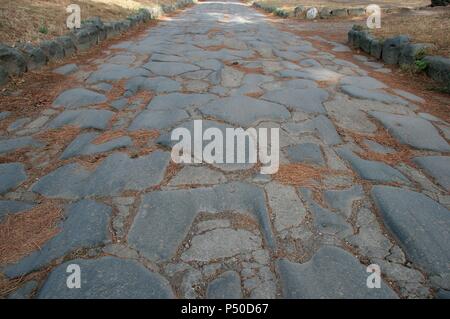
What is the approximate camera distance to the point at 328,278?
156cm

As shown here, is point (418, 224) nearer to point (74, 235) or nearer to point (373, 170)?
point (373, 170)

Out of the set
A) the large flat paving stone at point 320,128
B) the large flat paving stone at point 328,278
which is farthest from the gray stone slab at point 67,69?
the large flat paving stone at point 328,278

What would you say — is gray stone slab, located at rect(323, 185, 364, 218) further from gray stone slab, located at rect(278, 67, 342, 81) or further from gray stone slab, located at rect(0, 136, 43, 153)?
gray stone slab, located at rect(278, 67, 342, 81)

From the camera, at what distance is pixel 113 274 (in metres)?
1.56

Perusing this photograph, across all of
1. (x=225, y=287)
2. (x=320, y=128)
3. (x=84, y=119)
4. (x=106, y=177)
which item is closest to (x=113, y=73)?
(x=84, y=119)

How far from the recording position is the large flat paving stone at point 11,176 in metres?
2.27

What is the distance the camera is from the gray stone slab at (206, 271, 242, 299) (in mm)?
1484

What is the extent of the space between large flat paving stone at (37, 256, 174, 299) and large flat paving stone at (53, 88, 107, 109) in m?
2.29

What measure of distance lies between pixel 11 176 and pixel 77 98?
1483mm

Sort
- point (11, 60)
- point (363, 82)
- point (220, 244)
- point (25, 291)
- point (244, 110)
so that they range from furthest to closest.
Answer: point (363, 82) → point (11, 60) → point (244, 110) → point (220, 244) → point (25, 291)

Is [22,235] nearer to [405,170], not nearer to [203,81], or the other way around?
[405,170]

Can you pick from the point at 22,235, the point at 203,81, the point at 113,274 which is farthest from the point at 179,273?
the point at 203,81

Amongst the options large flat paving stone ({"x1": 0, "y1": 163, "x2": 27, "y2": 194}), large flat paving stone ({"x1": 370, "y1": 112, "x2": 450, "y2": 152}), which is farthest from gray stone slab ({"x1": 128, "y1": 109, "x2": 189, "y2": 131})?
large flat paving stone ({"x1": 370, "y1": 112, "x2": 450, "y2": 152})

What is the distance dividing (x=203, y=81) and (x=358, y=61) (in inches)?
114
